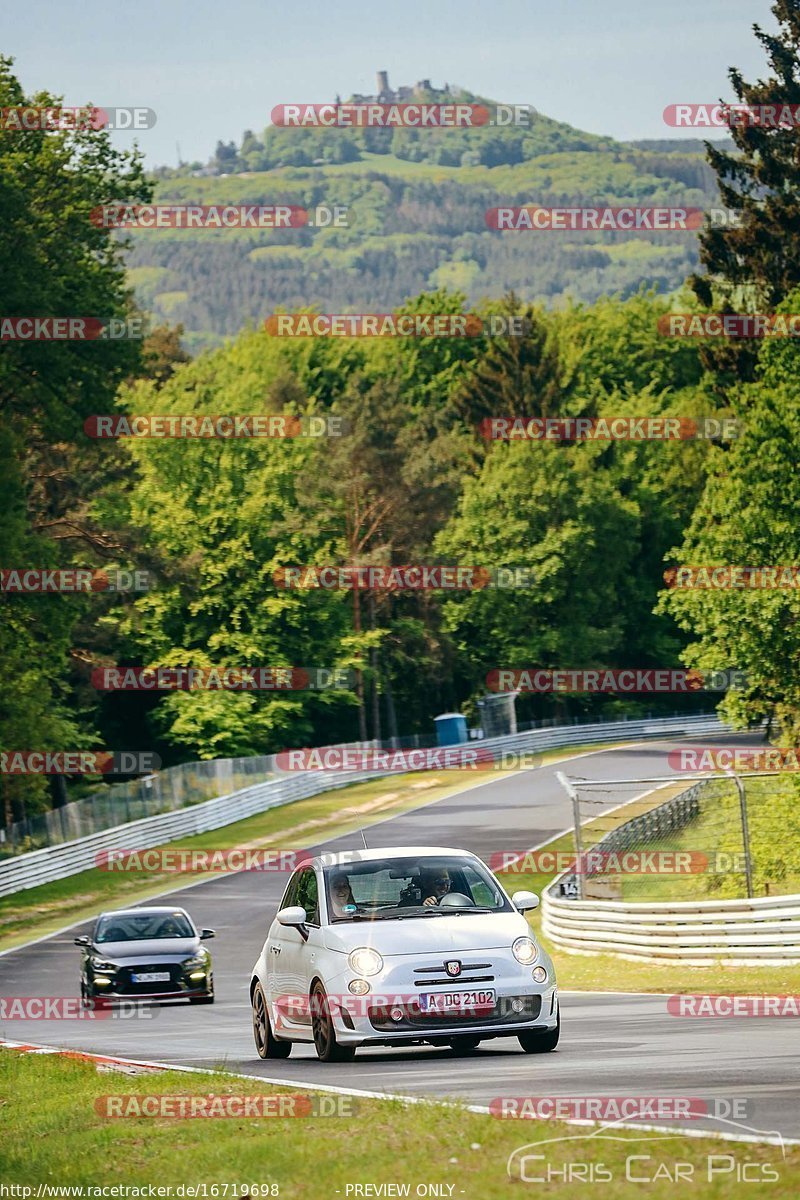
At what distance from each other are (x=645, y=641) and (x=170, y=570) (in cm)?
4326

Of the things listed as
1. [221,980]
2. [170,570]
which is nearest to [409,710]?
[170,570]

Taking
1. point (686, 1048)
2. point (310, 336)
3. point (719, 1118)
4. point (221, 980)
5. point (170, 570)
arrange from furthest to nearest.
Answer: point (310, 336)
point (170, 570)
point (221, 980)
point (686, 1048)
point (719, 1118)

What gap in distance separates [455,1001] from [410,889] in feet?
4.06

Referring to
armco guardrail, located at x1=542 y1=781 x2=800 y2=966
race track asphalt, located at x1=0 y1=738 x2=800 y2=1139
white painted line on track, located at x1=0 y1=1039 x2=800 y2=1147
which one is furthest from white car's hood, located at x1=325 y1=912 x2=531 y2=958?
armco guardrail, located at x1=542 y1=781 x2=800 y2=966

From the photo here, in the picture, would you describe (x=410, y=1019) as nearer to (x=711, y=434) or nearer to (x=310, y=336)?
(x=711, y=434)

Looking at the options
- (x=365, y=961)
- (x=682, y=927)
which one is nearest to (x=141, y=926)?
(x=682, y=927)

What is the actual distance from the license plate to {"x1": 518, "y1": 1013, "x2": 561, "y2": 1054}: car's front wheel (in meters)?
0.45

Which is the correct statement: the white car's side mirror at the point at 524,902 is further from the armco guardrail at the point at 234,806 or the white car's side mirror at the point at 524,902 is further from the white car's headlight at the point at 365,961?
the armco guardrail at the point at 234,806

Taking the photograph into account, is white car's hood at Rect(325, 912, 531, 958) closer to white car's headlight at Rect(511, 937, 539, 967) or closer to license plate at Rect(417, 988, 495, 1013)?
white car's headlight at Rect(511, 937, 539, 967)

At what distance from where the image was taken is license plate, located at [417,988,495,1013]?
43.1ft

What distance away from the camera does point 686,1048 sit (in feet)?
42.7

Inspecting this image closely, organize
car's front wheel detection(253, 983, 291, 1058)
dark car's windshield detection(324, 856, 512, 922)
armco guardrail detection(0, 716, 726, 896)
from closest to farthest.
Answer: dark car's windshield detection(324, 856, 512, 922) → car's front wheel detection(253, 983, 291, 1058) → armco guardrail detection(0, 716, 726, 896)

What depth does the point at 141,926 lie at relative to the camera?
26.2 metres

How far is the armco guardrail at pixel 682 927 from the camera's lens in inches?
913
